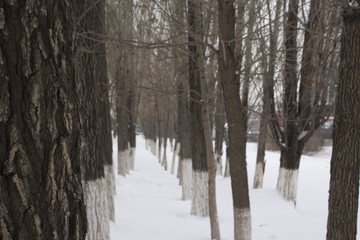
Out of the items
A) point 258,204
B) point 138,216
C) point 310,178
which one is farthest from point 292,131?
point 310,178

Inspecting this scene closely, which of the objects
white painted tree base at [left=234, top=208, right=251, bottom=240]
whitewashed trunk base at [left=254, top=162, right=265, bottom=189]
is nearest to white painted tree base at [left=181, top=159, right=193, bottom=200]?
whitewashed trunk base at [left=254, top=162, right=265, bottom=189]

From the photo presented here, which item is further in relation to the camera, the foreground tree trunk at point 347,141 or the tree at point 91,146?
the tree at point 91,146

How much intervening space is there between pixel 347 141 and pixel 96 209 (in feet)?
10.4

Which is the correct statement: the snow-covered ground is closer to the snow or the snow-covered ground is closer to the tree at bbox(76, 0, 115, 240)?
the tree at bbox(76, 0, 115, 240)

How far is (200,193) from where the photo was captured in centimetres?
734

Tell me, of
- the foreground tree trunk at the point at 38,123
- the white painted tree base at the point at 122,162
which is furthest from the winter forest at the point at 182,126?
the white painted tree base at the point at 122,162

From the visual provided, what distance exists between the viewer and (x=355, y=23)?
12.3 ft

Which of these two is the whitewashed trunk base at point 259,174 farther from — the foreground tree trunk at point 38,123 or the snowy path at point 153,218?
the foreground tree trunk at point 38,123

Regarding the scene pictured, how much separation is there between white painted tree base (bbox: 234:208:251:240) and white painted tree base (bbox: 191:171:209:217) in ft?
8.83

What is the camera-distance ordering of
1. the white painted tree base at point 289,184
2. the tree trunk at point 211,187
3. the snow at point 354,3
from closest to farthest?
A: the snow at point 354,3
the tree trunk at point 211,187
the white painted tree base at point 289,184

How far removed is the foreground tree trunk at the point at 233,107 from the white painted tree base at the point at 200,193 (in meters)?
2.74

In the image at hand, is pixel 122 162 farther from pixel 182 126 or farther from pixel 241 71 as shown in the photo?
pixel 241 71

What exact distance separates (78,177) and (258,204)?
8225mm

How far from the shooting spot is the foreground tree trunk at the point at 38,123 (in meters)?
1.21
